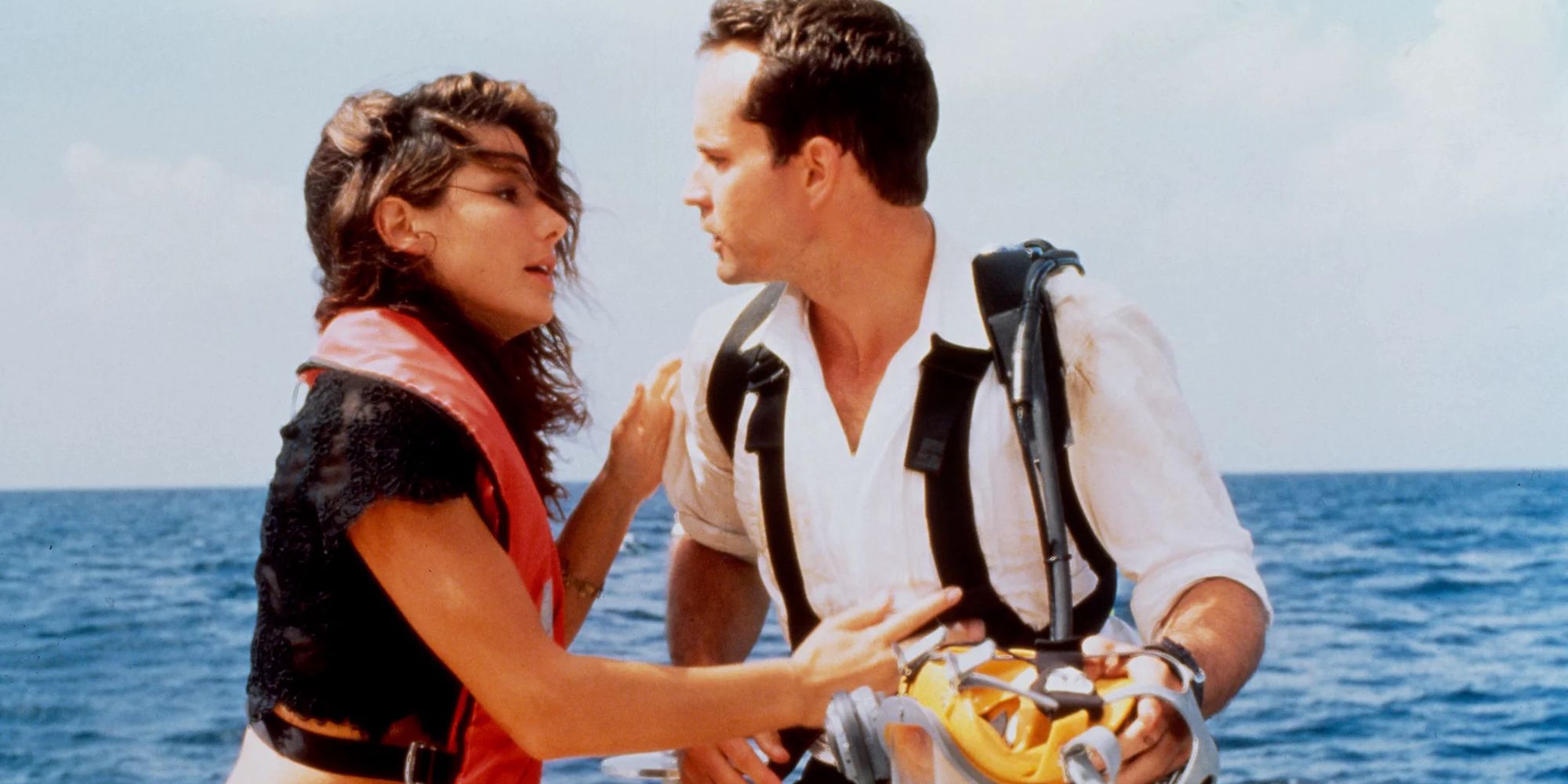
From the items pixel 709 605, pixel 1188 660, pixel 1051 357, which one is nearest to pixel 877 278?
pixel 1051 357

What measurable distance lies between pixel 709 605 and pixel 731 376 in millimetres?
560

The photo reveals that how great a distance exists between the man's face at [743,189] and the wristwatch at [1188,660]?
43.4 inches

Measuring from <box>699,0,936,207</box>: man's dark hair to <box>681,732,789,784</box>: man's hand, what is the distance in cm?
106

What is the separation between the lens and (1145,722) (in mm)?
2229

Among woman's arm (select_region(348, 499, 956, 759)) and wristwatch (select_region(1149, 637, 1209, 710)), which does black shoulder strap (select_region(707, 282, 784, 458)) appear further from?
wristwatch (select_region(1149, 637, 1209, 710))

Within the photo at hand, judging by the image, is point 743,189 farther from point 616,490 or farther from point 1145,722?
point 1145,722

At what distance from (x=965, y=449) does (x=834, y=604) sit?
0.42m

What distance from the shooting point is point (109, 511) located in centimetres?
7125

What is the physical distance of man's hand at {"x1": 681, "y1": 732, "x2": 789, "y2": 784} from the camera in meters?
3.12

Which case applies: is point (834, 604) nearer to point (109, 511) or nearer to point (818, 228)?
point (818, 228)

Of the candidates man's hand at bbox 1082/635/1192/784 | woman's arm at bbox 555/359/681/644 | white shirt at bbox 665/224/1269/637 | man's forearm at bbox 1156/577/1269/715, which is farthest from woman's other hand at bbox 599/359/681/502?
man's hand at bbox 1082/635/1192/784

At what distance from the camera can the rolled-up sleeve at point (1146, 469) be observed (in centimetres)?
272

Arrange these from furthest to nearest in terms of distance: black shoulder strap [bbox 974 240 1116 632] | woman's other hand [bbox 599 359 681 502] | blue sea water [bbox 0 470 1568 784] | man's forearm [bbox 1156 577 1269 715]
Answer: blue sea water [bbox 0 470 1568 784]
woman's other hand [bbox 599 359 681 502]
black shoulder strap [bbox 974 240 1116 632]
man's forearm [bbox 1156 577 1269 715]

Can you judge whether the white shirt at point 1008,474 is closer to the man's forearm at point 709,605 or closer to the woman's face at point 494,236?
the man's forearm at point 709,605
